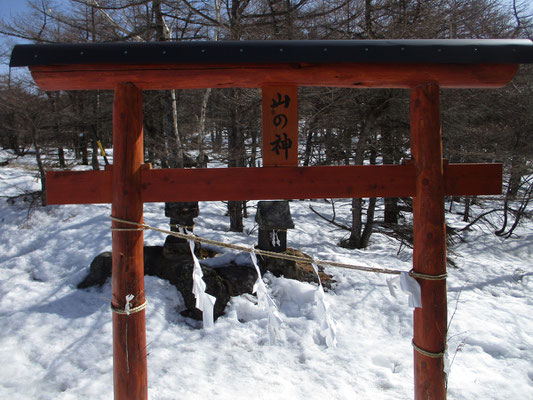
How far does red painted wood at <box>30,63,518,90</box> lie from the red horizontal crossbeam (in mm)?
578

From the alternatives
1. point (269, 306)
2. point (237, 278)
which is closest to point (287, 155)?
point (269, 306)

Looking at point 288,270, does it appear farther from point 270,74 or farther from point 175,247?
point 270,74

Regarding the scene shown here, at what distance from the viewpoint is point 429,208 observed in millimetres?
2242

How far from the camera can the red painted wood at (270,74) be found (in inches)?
85.0

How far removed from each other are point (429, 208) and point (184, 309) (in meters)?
3.66

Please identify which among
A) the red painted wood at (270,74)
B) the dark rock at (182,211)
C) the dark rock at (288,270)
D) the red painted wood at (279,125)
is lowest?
the dark rock at (288,270)

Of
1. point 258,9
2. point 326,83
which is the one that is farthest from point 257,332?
point 258,9

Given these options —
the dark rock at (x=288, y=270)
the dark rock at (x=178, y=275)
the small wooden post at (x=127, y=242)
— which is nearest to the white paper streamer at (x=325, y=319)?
the small wooden post at (x=127, y=242)

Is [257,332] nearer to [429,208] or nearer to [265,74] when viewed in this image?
[429,208]

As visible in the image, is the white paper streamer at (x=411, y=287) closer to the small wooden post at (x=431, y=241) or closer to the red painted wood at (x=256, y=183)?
the small wooden post at (x=431, y=241)

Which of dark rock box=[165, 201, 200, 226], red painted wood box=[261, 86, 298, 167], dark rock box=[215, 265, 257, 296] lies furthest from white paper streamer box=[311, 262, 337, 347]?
dark rock box=[165, 201, 200, 226]

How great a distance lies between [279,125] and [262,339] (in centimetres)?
293

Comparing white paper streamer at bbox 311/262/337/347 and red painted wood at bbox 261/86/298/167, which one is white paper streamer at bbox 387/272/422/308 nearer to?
white paper streamer at bbox 311/262/337/347

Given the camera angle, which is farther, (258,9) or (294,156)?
(258,9)
